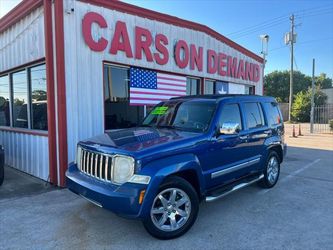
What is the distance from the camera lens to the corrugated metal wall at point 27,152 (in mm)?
6727

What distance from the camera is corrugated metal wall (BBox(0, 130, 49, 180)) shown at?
6.73 metres

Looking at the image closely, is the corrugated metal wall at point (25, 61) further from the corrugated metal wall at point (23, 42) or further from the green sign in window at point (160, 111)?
the green sign in window at point (160, 111)

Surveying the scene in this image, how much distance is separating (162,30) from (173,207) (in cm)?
590

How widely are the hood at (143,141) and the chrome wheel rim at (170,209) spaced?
0.61 metres

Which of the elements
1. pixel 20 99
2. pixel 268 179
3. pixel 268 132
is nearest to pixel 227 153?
pixel 268 132

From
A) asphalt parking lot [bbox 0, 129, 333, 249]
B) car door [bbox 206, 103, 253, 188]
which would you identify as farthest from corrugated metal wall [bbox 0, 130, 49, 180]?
car door [bbox 206, 103, 253, 188]

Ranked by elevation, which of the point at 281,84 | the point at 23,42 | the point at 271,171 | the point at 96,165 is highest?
the point at 281,84

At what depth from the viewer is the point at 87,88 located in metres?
6.54

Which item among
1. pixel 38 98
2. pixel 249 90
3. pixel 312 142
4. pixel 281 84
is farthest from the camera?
pixel 281 84

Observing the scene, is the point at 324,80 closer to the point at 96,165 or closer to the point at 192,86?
the point at 192,86

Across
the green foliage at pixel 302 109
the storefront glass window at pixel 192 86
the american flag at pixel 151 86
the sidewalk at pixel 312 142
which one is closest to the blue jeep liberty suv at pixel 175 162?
the american flag at pixel 151 86

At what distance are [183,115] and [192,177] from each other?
1.23 meters

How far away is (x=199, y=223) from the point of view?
437 centimetres

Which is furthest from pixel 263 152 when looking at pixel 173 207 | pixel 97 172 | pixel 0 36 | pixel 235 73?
pixel 0 36
